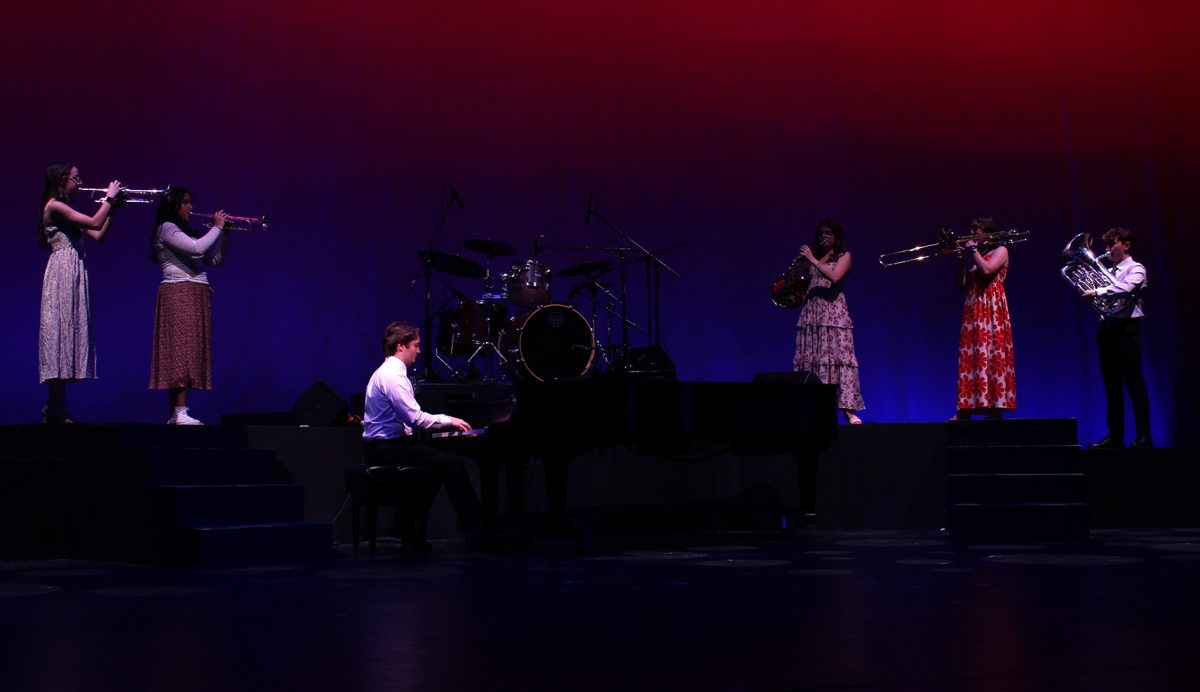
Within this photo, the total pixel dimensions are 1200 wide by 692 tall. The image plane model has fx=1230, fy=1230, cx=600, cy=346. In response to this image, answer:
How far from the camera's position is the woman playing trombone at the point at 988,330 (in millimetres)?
7883

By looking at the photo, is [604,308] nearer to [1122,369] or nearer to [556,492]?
[556,492]

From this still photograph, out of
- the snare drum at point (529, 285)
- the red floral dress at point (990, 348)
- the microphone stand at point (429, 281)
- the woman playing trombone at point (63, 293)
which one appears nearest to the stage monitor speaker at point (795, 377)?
the red floral dress at point (990, 348)

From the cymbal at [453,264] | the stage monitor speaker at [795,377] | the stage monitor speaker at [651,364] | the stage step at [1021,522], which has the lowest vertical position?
the stage step at [1021,522]

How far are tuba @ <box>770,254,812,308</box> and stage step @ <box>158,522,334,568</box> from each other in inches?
143

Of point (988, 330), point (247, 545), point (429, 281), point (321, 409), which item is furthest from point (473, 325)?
point (988, 330)

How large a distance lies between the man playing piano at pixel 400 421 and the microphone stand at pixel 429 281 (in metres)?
1.66

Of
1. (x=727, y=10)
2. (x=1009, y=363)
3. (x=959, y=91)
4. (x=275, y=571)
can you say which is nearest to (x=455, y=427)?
(x=275, y=571)

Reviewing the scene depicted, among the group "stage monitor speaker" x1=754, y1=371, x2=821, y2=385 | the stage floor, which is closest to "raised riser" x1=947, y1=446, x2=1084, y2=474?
"stage monitor speaker" x1=754, y1=371, x2=821, y2=385

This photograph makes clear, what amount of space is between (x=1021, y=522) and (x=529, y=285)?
341 cm

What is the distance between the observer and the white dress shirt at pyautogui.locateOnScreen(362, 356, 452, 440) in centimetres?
610

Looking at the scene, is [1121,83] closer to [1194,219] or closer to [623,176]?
[1194,219]

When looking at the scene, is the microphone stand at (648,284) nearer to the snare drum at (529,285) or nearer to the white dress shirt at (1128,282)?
the snare drum at (529,285)

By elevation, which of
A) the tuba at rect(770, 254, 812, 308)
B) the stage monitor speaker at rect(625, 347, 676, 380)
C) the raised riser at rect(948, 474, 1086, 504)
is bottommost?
the raised riser at rect(948, 474, 1086, 504)

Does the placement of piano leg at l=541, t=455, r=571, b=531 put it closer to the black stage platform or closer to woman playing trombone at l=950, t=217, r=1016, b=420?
the black stage platform
